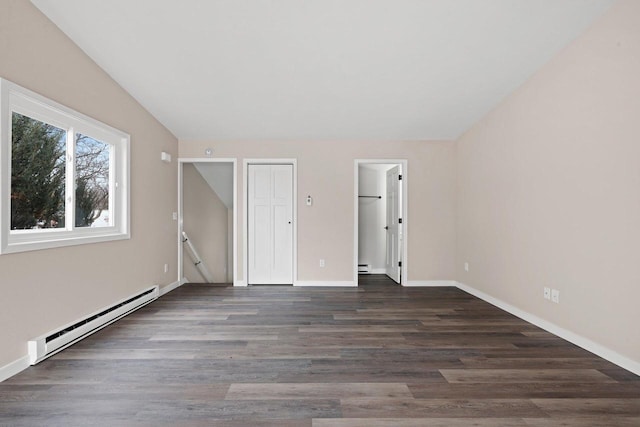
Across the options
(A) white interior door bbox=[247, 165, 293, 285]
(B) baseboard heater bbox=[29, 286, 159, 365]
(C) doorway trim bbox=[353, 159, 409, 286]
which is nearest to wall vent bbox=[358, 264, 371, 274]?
(C) doorway trim bbox=[353, 159, 409, 286]

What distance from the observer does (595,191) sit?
265 centimetres

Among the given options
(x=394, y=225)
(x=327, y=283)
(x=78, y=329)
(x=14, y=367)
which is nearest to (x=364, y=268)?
(x=394, y=225)

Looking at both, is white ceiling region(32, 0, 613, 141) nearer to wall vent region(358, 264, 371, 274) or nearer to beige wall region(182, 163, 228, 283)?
beige wall region(182, 163, 228, 283)

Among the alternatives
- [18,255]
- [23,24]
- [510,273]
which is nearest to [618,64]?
[510,273]

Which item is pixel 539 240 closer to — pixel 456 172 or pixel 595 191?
pixel 595 191

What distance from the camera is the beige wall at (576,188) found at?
2.39m

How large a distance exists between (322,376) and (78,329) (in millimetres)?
2228

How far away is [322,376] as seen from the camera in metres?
2.21

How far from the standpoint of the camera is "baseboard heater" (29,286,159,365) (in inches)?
94.6

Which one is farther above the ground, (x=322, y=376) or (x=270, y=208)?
(x=270, y=208)

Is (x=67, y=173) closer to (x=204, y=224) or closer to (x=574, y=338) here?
(x=204, y=224)

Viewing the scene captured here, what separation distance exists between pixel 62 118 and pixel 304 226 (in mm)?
3197

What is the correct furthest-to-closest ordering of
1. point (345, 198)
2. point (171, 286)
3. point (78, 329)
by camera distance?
point (345, 198) → point (171, 286) → point (78, 329)

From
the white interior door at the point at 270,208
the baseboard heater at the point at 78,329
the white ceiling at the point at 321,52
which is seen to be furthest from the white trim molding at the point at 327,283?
the white ceiling at the point at 321,52
